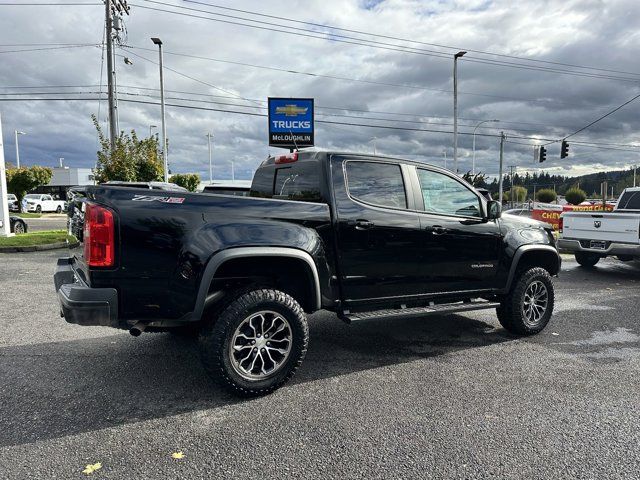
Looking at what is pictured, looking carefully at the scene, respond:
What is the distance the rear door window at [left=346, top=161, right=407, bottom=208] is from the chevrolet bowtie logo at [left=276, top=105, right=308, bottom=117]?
596 inches

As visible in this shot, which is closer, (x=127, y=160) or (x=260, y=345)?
(x=260, y=345)

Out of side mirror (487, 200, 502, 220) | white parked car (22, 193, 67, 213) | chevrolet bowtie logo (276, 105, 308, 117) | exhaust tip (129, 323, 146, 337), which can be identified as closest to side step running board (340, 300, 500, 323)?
side mirror (487, 200, 502, 220)

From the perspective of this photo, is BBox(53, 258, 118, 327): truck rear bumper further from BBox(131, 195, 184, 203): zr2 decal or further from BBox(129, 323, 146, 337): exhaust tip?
BBox(131, 195, 184, 203): zr2 decal

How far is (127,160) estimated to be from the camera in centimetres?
1852

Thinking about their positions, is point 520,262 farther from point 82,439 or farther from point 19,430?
point 19,430

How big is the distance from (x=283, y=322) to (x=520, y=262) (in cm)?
318

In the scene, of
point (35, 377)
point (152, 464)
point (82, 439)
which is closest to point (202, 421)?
point (152, 464)

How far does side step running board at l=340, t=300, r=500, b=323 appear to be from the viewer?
162 inches

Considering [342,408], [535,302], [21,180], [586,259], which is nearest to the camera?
[342,408]

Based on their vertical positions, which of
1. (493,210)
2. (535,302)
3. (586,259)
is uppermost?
(493,210)

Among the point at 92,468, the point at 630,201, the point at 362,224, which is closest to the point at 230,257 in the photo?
the point at 362,224

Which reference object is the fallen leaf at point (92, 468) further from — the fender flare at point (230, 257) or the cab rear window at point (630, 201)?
the cab rear window at point (630, 201)

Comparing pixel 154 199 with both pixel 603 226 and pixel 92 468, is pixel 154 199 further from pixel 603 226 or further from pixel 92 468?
pixel 603 226

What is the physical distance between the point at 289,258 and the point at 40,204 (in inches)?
1657
